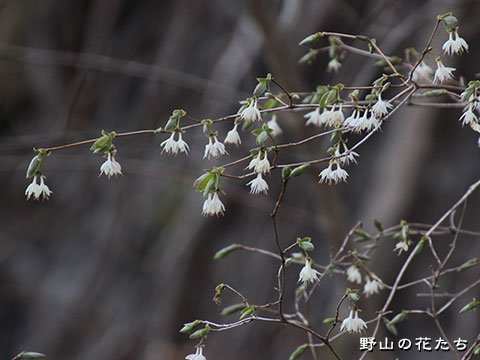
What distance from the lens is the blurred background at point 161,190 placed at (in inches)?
95.0

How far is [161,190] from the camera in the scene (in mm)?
3795

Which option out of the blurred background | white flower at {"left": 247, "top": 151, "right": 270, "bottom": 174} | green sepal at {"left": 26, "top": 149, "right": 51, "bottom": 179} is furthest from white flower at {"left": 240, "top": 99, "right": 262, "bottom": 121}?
the blurred background

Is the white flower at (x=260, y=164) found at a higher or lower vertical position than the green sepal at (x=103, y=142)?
lower

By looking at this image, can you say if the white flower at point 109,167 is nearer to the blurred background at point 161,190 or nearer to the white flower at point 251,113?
the white flower at point 251,113

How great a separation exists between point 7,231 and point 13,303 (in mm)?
699

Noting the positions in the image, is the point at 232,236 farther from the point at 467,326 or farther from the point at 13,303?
the point at 13,303

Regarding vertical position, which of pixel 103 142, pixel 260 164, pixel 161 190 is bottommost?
pixel 260 164

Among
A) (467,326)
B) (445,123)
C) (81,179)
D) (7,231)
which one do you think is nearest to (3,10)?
(81,179)

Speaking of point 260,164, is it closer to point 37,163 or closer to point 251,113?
point 251,113

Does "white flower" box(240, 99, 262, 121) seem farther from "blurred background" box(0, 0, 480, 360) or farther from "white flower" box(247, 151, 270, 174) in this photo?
"blurred background" box(0, 0, 480, 360)

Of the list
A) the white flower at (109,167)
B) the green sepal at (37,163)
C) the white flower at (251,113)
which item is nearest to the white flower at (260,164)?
the white flower at (251,113)

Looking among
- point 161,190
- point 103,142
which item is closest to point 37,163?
point 103,142

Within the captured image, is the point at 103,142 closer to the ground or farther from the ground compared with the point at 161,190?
closer to the ground

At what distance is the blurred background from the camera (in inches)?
95.0
